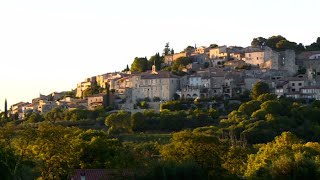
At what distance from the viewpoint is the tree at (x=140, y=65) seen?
11715 cm

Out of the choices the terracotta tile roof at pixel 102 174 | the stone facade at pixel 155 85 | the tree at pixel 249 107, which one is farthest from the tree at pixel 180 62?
the terracotta tile roof at pixel 102 174

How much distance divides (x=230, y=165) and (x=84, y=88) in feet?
247

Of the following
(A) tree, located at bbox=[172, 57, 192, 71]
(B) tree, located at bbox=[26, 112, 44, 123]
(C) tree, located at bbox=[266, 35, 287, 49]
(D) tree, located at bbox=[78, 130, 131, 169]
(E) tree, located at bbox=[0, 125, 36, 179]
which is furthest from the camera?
(C) tree, located at bbox=[266, 35, 287, 49]

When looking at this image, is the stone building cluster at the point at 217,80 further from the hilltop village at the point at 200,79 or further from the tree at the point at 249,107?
the tree at the point at 249,107

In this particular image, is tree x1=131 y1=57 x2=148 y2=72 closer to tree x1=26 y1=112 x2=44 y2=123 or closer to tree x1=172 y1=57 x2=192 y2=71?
tree x1=172 y1=57 x2=192 y2=71

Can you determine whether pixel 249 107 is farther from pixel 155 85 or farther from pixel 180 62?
pixel 180 62

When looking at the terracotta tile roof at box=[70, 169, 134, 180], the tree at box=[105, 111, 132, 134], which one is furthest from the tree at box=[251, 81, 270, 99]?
the terracotta tile roof at box=[70, 169, 134, 180]

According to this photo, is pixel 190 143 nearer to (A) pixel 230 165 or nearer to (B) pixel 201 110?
(A) pixel 230 165

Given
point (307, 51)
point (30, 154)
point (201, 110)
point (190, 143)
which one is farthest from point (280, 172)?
point (307, 51)

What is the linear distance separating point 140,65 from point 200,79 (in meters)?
18.9

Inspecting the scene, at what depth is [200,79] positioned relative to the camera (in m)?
101

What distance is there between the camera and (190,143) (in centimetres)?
4362

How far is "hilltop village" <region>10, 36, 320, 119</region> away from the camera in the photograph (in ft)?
324

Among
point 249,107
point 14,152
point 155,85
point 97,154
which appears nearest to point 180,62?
point 155,85
